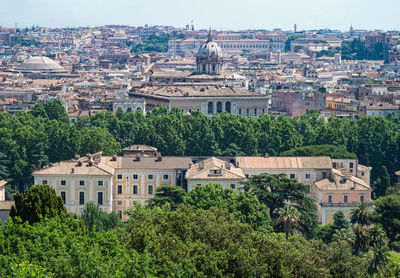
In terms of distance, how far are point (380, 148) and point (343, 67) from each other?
385ft

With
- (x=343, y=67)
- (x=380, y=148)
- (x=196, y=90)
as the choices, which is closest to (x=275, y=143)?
(x=380, y=148)

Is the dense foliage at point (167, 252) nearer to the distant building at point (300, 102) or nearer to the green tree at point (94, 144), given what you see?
the green tree at point (94, 144)

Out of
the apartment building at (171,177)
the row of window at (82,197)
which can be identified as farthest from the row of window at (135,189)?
the row of window at (82,197)

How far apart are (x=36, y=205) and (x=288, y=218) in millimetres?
15453

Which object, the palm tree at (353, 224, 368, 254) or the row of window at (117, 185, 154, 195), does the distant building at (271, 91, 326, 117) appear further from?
the palm tree at (353, 224, 368, 254)

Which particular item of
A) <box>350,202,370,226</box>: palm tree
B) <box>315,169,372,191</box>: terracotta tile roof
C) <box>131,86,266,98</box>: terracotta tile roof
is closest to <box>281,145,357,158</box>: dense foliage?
<box>315,169,372,191</box>: terracotta tile roof

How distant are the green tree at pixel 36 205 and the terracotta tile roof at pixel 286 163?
76.1 ft

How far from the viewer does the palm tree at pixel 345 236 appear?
49438 mm

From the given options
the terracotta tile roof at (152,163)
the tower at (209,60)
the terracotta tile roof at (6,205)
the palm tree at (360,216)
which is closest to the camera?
the terracotta tile roof at (6,205)

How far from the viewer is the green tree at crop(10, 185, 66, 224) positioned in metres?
40.4

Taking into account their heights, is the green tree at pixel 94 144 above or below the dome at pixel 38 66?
above

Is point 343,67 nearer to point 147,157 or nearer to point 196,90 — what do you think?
point 196,90

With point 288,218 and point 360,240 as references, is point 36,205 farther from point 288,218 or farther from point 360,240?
point 360,240

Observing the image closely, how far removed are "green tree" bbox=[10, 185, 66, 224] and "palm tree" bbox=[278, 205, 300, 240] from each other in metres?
14.3
